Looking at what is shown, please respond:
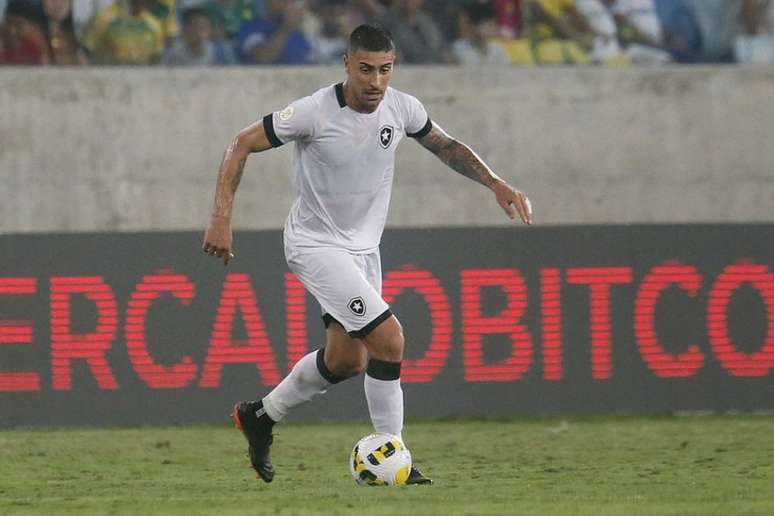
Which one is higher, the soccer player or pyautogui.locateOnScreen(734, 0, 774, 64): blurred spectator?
the soccer player

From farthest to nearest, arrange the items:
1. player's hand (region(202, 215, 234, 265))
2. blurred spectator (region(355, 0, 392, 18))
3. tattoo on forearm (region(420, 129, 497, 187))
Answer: blurred spectator (region(355, 0, 392, 18)), tattoo on forearm (region(420, 129, 497, 187)), player's hand (region(202, 215, 234, 265))

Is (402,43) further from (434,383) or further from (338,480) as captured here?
(338,480)

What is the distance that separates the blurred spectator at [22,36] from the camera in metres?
12.7

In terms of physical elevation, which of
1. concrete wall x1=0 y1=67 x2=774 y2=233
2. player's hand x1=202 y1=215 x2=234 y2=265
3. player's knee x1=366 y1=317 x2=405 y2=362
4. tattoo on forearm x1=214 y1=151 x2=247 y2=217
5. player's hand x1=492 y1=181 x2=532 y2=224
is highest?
tattoo on forearm x1=214 y1=151 x2=247 y2=217

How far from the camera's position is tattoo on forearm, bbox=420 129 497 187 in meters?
7.39

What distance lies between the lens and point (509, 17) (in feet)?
43.4

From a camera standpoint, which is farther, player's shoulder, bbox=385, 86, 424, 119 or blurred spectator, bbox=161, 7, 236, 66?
blurred spectator, bbox=161, 7, 236, 66

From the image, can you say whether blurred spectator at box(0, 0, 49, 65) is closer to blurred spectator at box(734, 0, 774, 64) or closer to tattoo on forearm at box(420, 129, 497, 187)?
blurred spectator at box(734, 0, 774, 64)

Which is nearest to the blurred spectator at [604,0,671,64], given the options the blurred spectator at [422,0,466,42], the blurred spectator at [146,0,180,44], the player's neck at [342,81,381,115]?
the blurred spectator at [422,0,466,42]

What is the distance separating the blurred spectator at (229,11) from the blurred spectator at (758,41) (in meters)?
4.00

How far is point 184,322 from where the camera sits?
10.5 metres

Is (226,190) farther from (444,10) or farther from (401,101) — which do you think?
(444,10)

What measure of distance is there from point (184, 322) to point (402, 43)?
372 cm

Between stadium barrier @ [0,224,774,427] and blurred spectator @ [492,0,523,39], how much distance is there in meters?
3.01
